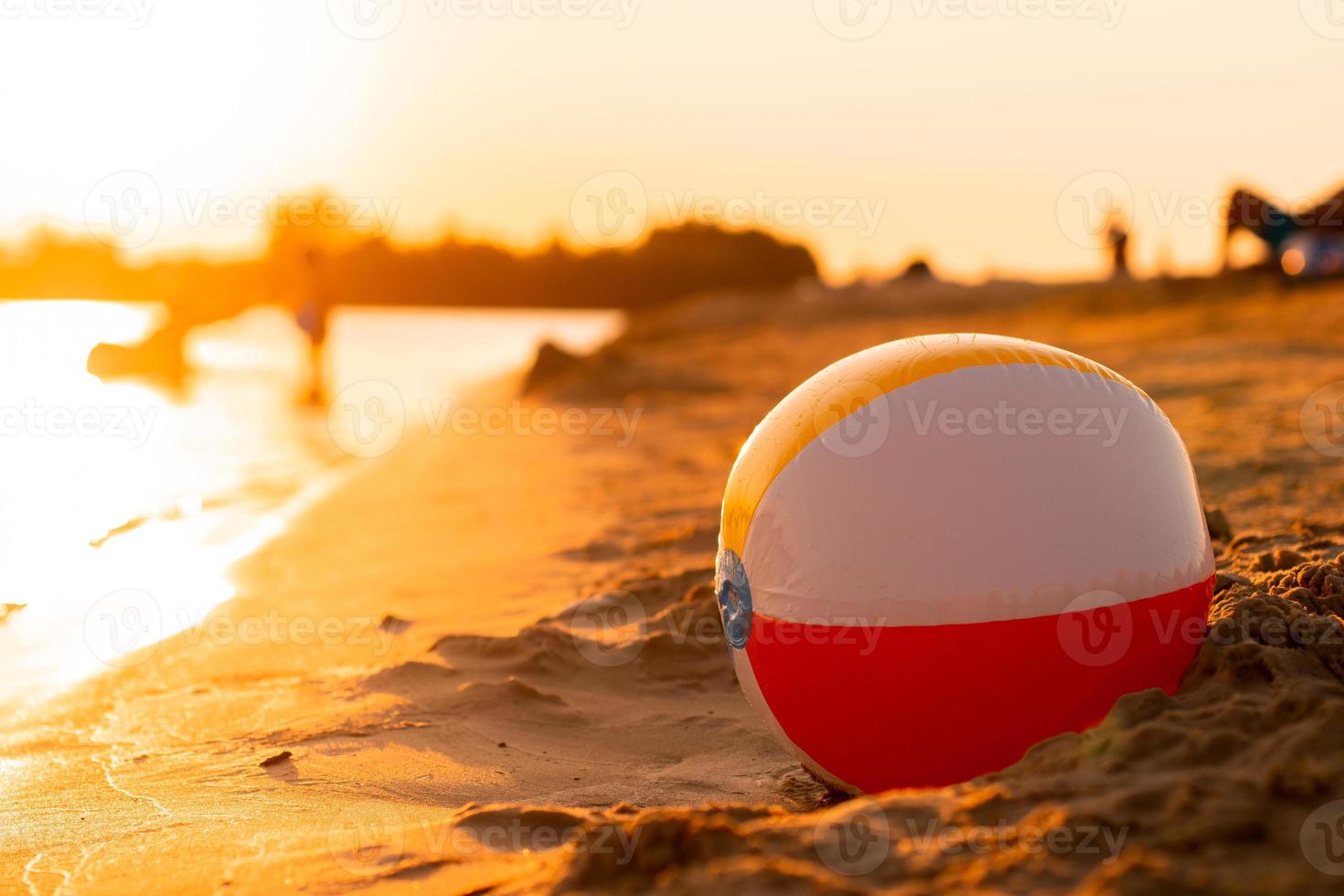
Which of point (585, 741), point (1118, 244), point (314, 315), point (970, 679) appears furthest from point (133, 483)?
point (1118, 244)

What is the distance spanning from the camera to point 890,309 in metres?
32.6

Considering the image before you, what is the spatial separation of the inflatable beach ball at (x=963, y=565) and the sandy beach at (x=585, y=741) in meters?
0.21

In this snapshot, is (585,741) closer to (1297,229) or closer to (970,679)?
(970,679)

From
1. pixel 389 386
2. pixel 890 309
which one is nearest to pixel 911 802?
pixel 389 386

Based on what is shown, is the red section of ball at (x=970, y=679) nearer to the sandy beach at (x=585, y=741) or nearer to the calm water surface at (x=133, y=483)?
the sandy beach at (x=585, y=741)

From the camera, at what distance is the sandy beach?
2.77 metres

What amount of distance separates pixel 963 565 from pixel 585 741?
191cm

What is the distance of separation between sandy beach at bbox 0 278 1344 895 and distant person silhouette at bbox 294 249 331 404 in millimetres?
17416

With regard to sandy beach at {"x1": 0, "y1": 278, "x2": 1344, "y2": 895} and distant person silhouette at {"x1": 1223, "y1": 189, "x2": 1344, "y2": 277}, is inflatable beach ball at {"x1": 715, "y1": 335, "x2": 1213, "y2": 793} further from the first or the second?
distant person silhouette at {"x1": 1223, "y1": 189, "x2": 1344, "y2": 277}

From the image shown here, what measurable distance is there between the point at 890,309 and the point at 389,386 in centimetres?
1376

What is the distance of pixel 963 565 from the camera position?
3.40 m

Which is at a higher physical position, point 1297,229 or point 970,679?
point 1297,229

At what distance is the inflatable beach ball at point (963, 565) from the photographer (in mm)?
3428

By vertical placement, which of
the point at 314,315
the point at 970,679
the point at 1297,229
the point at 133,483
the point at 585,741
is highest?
the point at 314,315
